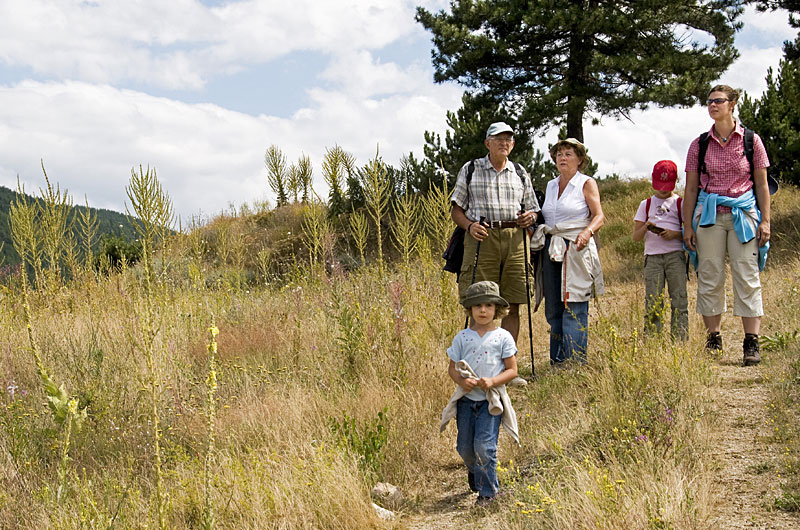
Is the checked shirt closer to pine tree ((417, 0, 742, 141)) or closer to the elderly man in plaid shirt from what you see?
the elderly man in plaid shirt

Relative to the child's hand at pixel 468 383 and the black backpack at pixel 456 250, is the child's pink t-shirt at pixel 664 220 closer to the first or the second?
the black backpack at pixel 456 250

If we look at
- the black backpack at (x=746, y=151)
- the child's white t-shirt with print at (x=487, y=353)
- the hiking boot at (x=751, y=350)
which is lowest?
the hiking boot at (x=751, y=350)

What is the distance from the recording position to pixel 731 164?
15.9 feet

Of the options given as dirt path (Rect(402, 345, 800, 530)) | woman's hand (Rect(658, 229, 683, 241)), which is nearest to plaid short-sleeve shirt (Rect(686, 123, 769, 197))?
woman's hand (Rect(658, 229, 683, 241))

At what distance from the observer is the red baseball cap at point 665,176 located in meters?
5.26

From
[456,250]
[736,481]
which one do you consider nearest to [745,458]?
[736,481]

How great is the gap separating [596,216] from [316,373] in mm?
2473

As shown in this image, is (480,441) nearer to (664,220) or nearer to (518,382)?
(518,382)

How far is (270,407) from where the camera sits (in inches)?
170

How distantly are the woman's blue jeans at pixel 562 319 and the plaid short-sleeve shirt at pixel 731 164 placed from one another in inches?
52.4

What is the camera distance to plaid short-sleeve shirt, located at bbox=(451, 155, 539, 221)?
4812 millimetres

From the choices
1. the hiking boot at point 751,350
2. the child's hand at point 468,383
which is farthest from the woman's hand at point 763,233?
the child's hand at point 468,383

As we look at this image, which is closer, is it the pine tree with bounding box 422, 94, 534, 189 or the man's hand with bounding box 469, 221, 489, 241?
the man's hand with bounding box 469, 221, 489, 241

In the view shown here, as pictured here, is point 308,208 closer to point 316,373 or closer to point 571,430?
point 316,373
